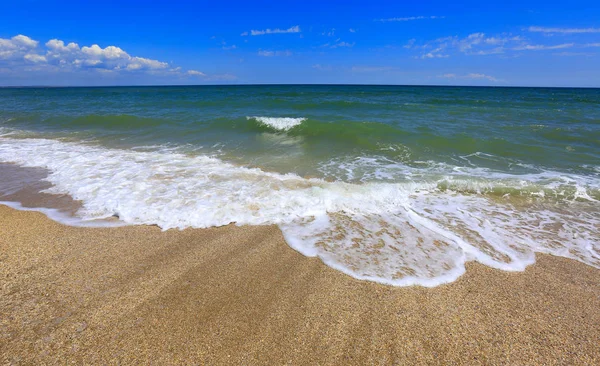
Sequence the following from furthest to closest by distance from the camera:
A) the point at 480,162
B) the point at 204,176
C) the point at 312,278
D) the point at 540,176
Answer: the point at 480,162 → the point at 540,176 → the point at 204,176 → the point at 312,278

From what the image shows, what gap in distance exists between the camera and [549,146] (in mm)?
10086

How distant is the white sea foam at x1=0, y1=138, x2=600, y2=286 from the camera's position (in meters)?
3.68

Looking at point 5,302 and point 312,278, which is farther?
point 312,278

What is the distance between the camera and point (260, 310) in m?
2.68

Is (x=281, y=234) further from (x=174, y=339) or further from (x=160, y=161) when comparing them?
(x=160, y=161)

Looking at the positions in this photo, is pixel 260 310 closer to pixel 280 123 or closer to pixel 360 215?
pixel 360 215

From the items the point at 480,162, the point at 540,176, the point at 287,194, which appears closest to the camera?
the point at 287,194

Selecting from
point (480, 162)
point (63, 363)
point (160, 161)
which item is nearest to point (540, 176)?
point (480, 162)

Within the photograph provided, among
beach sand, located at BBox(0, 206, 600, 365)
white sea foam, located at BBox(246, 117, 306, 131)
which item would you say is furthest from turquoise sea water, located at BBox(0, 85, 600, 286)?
white sea foam, located at BBox(246, 117, 306, 131)

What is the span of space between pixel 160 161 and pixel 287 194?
4.28 m

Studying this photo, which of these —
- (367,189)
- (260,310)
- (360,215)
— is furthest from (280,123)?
(260,310)

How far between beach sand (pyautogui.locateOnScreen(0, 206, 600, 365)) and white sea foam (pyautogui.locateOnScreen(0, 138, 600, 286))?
1.06ft

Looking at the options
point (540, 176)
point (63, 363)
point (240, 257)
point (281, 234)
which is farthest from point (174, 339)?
point (540, 176)

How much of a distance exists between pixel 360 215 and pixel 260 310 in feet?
8.65
